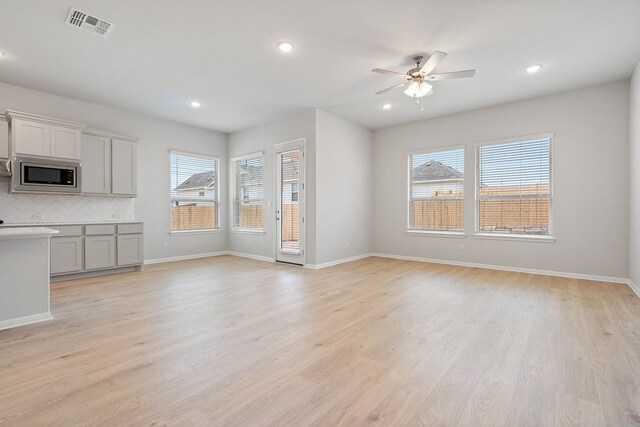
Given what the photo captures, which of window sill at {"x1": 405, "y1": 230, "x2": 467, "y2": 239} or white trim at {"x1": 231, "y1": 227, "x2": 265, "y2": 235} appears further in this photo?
white trim at {"x1": 231, "y1": 227, "x2": 265, "y2": 235}

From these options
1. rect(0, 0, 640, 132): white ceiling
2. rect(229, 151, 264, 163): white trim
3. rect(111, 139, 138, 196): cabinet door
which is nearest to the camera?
rect(0, 0, 640, 132): white ceiling

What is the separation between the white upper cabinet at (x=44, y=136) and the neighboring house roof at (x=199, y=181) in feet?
6.85

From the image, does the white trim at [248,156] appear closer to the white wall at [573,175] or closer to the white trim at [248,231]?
the white trim at [248,231]

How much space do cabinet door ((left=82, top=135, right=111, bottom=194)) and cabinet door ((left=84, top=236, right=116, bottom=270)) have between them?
2.81 ft

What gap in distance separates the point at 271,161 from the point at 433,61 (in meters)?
3.97

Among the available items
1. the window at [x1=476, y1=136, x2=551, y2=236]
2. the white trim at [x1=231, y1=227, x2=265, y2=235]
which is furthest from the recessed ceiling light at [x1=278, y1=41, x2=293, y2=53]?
the window at [x1=476, y1=136, x2=551, y2=236]

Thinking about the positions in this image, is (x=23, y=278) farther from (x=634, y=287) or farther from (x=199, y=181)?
(x=634, y=287)

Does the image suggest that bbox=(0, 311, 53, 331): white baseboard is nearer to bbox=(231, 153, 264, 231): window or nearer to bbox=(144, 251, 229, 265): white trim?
bbox=(144, 251, 229, 265): white trim

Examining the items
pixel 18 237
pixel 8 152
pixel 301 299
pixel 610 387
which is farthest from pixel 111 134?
pixel 610 387

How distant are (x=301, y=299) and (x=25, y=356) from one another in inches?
97.4

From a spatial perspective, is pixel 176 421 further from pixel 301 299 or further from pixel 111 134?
pixel 111 134

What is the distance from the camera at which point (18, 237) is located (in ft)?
9.32

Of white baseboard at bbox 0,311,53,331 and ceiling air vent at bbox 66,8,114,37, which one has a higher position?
ceiling air vent at bbox 66,8,114,37

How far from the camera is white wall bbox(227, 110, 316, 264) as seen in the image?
19.1ft
